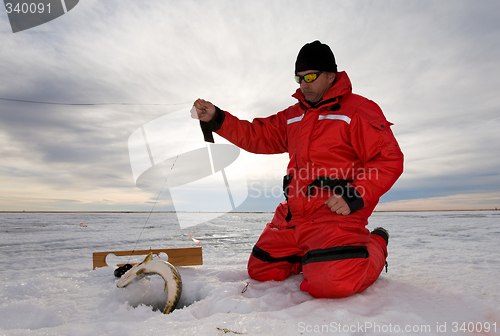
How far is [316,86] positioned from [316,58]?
0.22 m

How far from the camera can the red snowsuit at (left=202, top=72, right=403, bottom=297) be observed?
75.5 inches

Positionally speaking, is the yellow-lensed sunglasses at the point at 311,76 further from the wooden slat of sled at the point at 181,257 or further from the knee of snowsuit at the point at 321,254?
the wooden slat of sled at the point at 181,257

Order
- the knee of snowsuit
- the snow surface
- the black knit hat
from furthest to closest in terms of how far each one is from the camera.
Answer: the black knit hat
the knee of snowsuit
the snow surface

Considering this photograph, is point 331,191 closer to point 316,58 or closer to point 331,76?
point 331,76

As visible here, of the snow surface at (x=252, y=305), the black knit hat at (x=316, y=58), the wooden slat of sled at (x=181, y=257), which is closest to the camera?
the snow surface at (x=252, y=305)

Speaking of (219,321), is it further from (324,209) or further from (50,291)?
(50,291)

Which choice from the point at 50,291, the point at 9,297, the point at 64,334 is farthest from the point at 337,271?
the point at 9,297

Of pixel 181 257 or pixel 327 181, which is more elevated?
pixel 327 181

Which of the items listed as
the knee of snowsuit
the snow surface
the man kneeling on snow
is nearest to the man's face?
the man kneeling on snow

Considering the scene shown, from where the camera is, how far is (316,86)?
2309 millimetres

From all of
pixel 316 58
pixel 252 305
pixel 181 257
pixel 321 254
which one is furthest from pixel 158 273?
pixel 316 58

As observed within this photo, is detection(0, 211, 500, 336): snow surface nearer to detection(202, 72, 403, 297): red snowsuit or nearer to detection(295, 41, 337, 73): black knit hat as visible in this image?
detection(202, 72, 403, 297): red snowsuit

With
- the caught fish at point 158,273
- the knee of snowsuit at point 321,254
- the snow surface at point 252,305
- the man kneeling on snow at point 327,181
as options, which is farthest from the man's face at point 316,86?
the caught fish at point 158,273

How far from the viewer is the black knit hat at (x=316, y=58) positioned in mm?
2270
